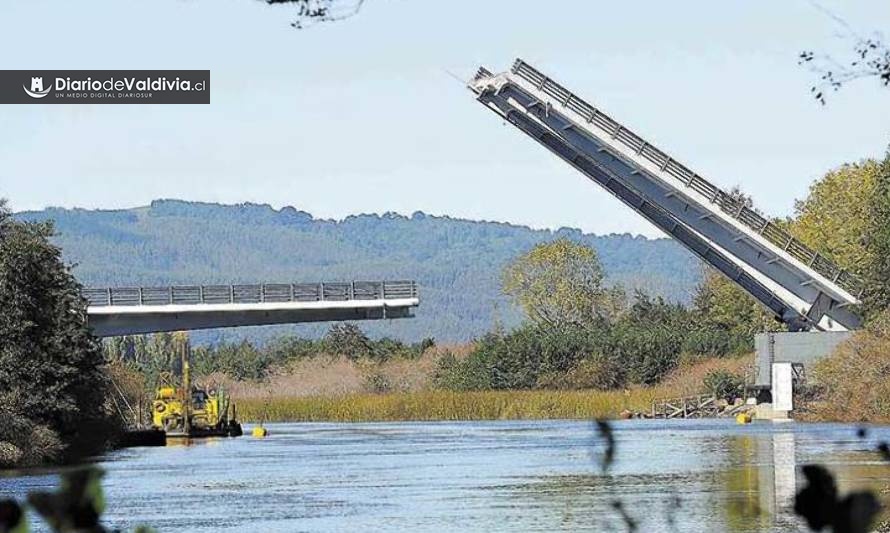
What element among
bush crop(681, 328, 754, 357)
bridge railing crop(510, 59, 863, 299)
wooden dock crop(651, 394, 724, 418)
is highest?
bridge railing crop(510, 59, 863, 299)

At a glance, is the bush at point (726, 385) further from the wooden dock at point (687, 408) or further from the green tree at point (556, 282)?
the green tree at point (556, 282)

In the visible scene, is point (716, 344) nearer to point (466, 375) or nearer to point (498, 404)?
point (498, 404)

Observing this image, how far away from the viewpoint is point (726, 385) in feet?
168

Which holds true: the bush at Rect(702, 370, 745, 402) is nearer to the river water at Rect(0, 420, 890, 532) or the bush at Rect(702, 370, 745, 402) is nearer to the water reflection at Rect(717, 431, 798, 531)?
the river water at Rect(0, 420, 890, 532)

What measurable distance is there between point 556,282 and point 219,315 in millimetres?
Result: 31919

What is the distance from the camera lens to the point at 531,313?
249ft

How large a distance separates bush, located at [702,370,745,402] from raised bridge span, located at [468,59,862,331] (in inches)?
483

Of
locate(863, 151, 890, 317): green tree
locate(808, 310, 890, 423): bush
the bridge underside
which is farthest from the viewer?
the bridge underside

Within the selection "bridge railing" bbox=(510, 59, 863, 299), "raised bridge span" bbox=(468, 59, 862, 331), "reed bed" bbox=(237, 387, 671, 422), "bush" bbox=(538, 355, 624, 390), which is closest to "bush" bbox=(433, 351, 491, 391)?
"bush" bbox=(538, 355, 624, 390)

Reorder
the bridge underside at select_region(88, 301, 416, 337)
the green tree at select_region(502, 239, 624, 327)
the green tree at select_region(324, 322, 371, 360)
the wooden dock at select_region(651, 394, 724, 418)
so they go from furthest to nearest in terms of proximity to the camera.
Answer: the green tree at select_region(502, 239, 624, 327)
the green tree at select_region(324, 322, 371, 360)
the wooden dock at select_region(651, 394, 724, 418)
the bridge underside at select_region(88, 301, 416, 337)

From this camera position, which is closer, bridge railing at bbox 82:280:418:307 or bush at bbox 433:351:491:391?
bridge railing at bbox 82:280:418:307

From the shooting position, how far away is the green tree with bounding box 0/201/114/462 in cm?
3173

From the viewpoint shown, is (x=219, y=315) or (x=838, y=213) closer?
(x=219, y=315)

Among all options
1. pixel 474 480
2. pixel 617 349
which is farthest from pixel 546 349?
pixel 474 480
